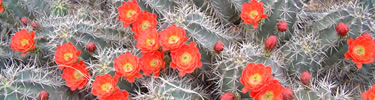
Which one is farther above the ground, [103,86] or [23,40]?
[23,40]

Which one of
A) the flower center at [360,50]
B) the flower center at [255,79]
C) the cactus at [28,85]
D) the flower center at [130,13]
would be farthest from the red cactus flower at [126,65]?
the flower center at [360,50]

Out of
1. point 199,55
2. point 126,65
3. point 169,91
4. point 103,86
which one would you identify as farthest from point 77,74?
point 199,55

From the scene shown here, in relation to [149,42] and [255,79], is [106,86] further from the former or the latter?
[255,79]

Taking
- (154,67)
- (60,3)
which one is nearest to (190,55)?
(154,67)

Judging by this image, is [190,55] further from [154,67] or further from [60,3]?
[60,3]

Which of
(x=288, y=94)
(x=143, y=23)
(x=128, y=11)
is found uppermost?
(x=128, y=11)
